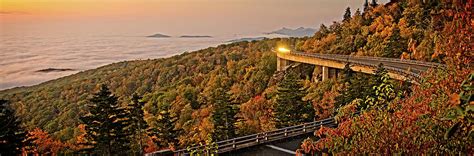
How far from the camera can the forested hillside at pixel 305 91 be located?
9.40m

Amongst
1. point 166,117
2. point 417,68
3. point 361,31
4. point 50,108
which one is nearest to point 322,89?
point 417,68

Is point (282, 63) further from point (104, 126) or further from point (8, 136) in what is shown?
point (8, 136)

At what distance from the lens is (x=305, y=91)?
4866 centimetres

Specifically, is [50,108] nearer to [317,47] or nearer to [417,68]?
[317,47]

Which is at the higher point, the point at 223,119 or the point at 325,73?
the point at 325,73

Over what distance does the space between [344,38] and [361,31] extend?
13.4 ft

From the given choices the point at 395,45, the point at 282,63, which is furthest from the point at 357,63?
the point at 282,63

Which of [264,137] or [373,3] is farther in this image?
[373,3]

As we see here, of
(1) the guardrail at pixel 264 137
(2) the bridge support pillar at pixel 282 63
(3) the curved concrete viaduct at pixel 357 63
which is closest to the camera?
(1) the guardrail at pixel 264 137

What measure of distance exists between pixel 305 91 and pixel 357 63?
6.15 metres

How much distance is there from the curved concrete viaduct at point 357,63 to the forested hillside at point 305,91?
1.67 meters

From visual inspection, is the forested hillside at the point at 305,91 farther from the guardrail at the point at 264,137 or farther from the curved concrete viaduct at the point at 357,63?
the guardrail at the point at 264,137

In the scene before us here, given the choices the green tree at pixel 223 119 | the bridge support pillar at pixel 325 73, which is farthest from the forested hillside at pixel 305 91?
the bridge support pillar at pixel 325 73

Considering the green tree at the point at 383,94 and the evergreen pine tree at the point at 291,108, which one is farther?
the evergreen pine tree at the point at 291,108
